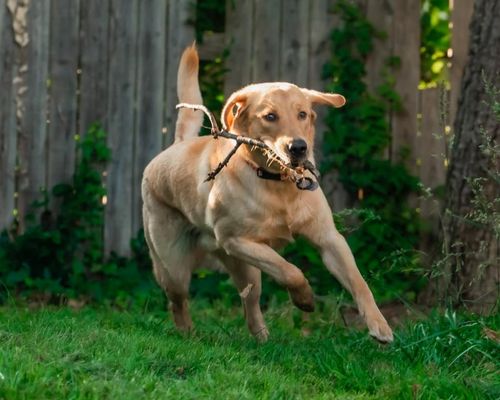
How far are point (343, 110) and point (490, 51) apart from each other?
161 centimetres

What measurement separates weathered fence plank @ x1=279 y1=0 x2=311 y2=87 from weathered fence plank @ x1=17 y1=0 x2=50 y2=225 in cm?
169

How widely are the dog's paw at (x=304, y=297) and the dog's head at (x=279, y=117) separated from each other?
24.5 inches

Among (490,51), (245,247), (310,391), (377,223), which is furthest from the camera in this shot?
(377,223)

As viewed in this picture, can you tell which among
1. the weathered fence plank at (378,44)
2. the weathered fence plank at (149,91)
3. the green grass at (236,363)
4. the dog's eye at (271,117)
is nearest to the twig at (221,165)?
the dog's eye at (271,117)

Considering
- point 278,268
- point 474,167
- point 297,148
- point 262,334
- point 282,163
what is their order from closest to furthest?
1. point 297,148
2. point 282,163
3. point 278,268
4. point 262,334
5. point 474,167

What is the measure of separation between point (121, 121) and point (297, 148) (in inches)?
127

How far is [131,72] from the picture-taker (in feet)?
27.8

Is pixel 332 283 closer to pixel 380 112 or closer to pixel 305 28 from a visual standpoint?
pixel 380 112

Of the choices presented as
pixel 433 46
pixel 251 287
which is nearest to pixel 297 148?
pixel 251 287

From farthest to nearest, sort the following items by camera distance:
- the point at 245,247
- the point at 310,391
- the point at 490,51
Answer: the point at 490,51, the point at 245,247, the point at 310,391

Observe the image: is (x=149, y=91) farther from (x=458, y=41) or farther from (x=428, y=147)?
(x=458, y=41)

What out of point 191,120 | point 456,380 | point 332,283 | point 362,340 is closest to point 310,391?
point 456,380

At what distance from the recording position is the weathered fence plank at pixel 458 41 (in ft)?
27.5

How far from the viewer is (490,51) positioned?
7105 mm
